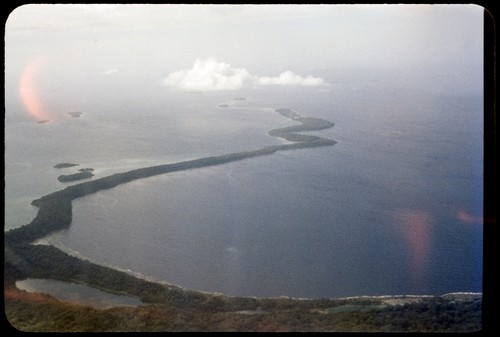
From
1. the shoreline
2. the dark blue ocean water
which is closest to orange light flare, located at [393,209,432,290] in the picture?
the dark blue ocean water

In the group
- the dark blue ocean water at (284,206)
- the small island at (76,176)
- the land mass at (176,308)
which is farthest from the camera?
the small island at (76,176)

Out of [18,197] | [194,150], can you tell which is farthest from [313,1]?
[194,150]

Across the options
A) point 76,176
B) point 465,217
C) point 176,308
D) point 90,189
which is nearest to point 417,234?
point 465,217

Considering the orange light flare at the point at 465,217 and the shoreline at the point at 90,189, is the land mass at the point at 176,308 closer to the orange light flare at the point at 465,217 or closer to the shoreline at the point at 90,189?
the shoreline at the point at 90,189

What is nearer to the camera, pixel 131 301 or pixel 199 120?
pixel 131 301

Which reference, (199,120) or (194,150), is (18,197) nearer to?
(194,150)

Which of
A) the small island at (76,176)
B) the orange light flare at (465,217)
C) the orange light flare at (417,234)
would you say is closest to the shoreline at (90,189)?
the small island at (76,176)

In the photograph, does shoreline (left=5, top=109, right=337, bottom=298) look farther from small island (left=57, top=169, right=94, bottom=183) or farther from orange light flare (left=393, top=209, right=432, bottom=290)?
orange light flare (left=393, top=209, right=432, bottom=290)
